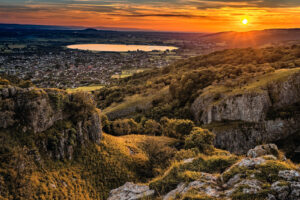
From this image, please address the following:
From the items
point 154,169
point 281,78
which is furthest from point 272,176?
point 281,78

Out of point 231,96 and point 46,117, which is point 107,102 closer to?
point 231,96

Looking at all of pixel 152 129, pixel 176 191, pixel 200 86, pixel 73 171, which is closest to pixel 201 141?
pixel 152 129

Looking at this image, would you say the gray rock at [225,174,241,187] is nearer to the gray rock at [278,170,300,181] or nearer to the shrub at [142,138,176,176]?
the gray rock at [278,170,300,181]

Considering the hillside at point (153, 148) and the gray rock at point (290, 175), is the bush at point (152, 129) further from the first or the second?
the gray rock at point (290, 175)

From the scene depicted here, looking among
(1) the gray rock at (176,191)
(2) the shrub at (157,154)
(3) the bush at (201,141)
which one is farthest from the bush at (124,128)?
(1) the gray rock at (176,191)

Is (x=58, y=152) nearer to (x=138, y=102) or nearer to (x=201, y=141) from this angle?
(x=201, y=141)
